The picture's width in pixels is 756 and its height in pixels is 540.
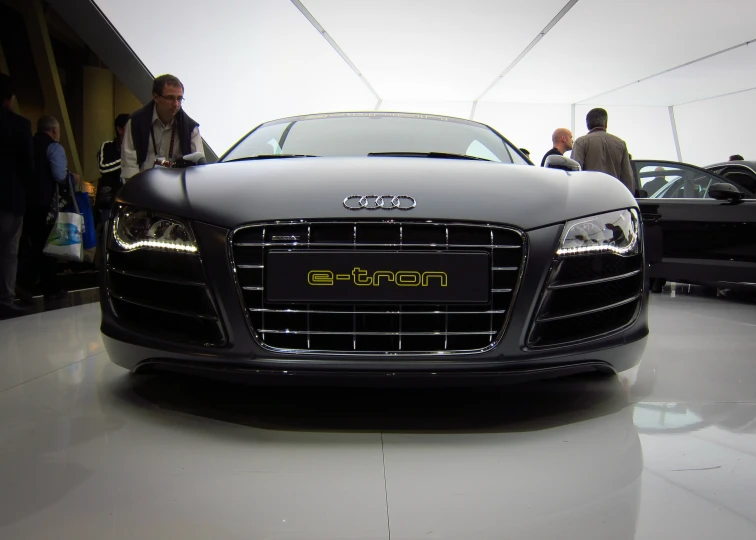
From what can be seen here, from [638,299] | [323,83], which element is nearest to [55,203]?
[638,299]

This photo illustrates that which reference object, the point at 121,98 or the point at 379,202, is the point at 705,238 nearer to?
the point at 379,202

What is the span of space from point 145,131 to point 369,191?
2055mm

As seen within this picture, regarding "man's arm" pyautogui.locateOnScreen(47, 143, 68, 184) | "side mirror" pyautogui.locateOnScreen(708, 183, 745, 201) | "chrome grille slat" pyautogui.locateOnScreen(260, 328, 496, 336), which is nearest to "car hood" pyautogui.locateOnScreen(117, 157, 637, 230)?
"chrome grille slat" pyautogui.locateOnScreen(260, 328, 496, 336)

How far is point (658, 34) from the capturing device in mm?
8500

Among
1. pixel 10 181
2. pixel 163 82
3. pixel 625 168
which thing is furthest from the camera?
pixel 625 168

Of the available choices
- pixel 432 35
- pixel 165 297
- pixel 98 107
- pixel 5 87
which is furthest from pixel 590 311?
pixel 98 107

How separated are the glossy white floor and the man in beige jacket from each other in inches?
106

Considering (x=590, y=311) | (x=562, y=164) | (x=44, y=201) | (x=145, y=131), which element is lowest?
(x=590, y=311)

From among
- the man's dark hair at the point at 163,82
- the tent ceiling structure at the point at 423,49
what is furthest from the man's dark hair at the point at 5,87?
the tent ceiling structure at the point at 423,49

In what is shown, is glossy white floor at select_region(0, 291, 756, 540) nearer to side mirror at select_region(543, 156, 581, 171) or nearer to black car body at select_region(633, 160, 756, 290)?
side mirror at select_region(543, 156, 581, 171)

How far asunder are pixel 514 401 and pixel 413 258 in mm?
646

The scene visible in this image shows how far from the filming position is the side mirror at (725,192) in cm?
435

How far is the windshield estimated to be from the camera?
249 centimetres

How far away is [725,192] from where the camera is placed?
439cm
